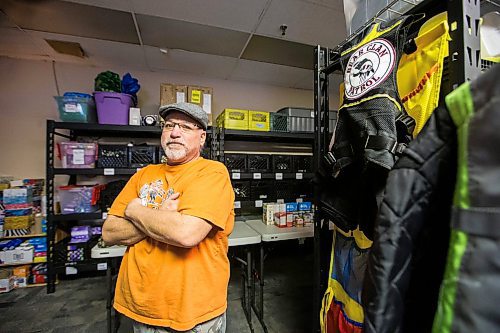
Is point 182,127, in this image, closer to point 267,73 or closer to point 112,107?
point 112,107

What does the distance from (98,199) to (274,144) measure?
236 centimetres

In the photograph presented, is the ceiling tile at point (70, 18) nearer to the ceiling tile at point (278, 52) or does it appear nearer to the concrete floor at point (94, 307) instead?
the ceiling tile at point (278, 52)

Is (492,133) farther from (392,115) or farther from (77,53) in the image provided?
(77,53)

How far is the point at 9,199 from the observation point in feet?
7.79

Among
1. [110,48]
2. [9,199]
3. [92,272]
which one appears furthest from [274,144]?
[9,199]

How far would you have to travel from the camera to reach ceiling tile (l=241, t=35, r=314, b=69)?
2.34 meters

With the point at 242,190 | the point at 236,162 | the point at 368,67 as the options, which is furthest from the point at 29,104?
the point at 368,67

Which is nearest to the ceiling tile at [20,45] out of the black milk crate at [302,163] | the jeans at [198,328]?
the jeans at [198,328]

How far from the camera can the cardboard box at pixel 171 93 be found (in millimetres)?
2451

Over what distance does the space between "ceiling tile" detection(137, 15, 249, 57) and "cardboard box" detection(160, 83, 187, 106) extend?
0.41m

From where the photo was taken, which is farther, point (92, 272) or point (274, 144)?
point (274, 144)

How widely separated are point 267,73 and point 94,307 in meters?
3.19

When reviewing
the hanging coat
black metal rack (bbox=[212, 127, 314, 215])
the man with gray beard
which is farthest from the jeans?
black metal rack (bbox=[212, 127, 314, 215])

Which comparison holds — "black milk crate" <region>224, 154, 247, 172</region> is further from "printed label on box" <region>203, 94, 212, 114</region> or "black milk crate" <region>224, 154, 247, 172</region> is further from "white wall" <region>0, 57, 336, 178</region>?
"white wall" <region>0, 57, 336, 178</region>
